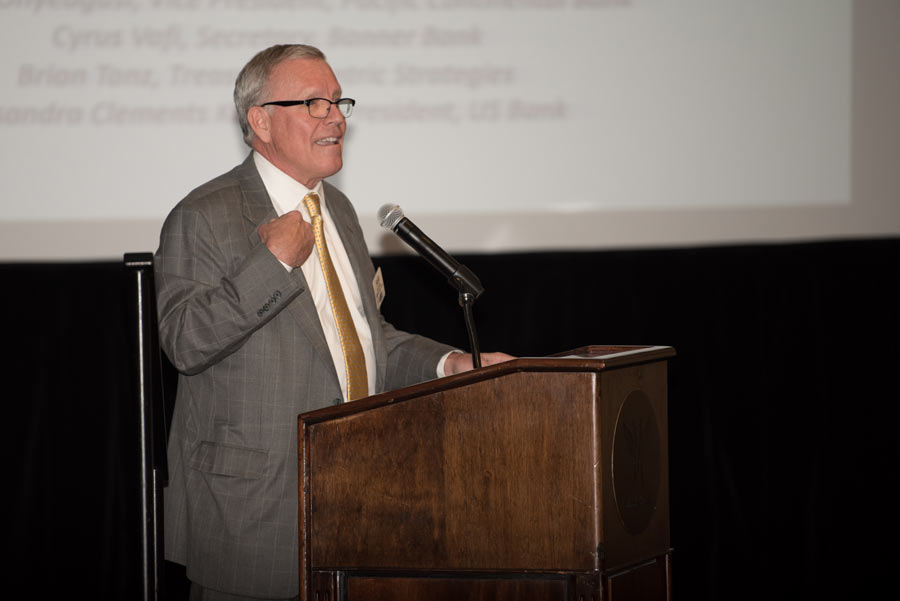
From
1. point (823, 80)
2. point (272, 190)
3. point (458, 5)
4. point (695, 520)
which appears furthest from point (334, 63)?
point (695, 520)

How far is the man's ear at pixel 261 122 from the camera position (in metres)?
2.17

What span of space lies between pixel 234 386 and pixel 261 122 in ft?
1.94

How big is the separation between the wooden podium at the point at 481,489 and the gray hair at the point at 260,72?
0.85 m

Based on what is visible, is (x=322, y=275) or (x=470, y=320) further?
(x=322, y=275)

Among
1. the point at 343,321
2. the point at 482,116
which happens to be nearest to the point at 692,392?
the point at 482,116

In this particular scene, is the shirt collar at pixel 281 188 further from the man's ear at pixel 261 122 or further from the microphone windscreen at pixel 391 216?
the microphone windscreen at pixel 391 216

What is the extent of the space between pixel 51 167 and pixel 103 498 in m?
1.29

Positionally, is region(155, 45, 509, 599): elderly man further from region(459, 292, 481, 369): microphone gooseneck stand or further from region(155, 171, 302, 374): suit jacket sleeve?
region(459, 292, 481, 369): microphone gooseneck stand

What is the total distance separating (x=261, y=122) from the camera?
2.18m

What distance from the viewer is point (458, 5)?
364 centimetres

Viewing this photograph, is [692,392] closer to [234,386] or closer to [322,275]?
[322,275]

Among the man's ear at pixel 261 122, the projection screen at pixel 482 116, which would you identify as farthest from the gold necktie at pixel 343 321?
the projection screen at pixel 482 116

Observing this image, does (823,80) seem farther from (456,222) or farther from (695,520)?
(695,520)

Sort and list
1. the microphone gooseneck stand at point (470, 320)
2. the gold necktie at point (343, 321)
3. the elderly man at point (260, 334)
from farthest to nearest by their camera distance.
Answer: the gold necktie at point (343, 321) → the elderly man at point (260, 334) → the microphone gooseneck stand at point (470, 320)
